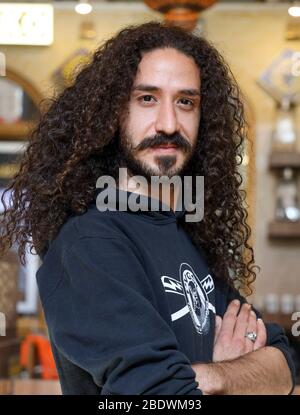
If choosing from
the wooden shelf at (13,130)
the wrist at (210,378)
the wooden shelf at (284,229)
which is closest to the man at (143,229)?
the wrist at (210,378)

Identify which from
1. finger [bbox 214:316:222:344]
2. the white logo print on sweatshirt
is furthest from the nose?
finger [bbox 214:316:222:344]

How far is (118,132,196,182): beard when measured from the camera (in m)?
1.47

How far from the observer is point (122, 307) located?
1.22m

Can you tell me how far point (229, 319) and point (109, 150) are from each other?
413mm

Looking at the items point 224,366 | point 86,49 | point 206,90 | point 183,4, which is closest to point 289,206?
point 86,49

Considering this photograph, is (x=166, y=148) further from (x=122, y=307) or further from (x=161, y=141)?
(x=122, y=307)

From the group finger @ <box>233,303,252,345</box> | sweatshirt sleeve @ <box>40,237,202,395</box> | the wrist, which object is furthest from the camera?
finger @ <box>233,303,252,345</box>

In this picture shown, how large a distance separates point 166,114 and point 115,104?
103mm

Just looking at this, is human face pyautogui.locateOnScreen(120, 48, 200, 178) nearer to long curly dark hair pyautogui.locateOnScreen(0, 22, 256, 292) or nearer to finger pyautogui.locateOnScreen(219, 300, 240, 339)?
long curly dark hair pyautogui.locateOnScreen(0, 22, 256, 292)

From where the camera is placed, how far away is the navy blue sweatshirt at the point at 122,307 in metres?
1.19

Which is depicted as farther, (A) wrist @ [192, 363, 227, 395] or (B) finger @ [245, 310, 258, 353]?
(B) finger @ [245, 310, 258, 353]

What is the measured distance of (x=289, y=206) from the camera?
4941 millimetres

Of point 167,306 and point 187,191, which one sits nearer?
point 167,306
